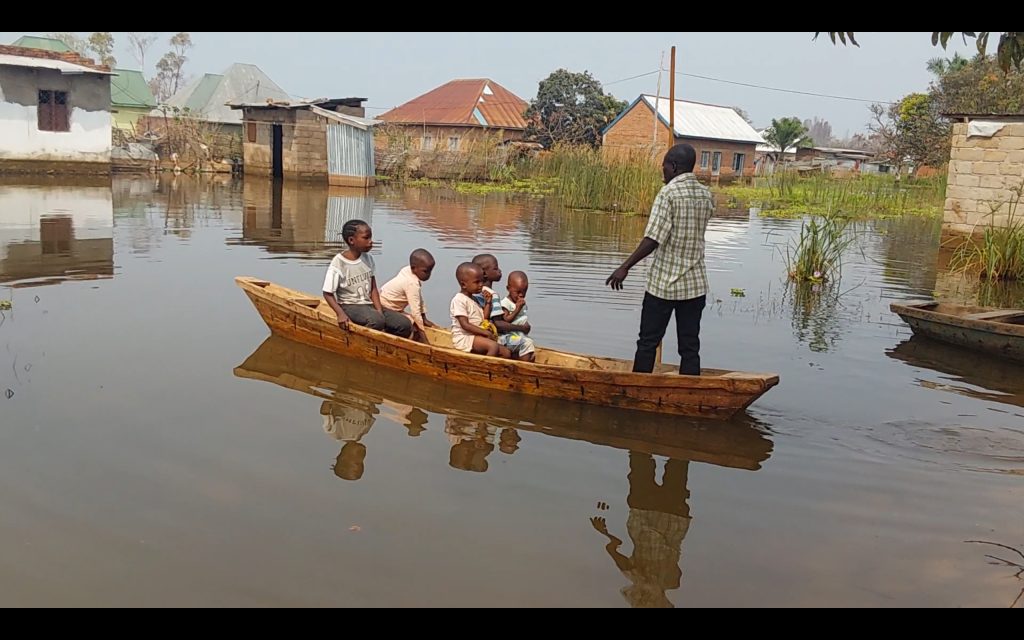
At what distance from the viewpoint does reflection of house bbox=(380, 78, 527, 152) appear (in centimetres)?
4181

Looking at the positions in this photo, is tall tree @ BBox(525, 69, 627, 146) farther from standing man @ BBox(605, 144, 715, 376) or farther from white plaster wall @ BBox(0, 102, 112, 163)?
standing man @ BBox(605, 144, 715, 376)

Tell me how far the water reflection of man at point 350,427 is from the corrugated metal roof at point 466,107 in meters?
36.9

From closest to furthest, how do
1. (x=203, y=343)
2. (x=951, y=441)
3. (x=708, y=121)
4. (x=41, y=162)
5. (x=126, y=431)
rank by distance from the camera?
(x=126, y=431)
(x=951, y=441)
(x=203, y=343)
(x=41, y=162)
(x=708, y=121)

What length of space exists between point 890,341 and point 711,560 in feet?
18.1

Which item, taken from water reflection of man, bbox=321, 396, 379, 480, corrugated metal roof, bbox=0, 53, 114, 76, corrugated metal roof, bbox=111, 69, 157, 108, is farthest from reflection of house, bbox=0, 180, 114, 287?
corrugated metal roof, bbox=111, 69, 157, 108

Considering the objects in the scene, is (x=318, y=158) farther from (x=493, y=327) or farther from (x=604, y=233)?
(x=493, y=327)

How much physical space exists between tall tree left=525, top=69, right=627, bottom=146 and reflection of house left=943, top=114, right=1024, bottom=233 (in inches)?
1016

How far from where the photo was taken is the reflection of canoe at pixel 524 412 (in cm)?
546

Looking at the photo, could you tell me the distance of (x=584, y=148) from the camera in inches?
1080

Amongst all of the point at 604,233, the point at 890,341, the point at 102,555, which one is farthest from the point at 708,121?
the point at 102,555

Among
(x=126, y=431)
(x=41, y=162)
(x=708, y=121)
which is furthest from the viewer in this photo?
(x=708, y=121)

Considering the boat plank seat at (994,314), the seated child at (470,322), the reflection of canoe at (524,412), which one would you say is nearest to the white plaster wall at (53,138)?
the reflection of canoe at (524,412)

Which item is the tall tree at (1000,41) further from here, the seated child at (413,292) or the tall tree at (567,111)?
the tall tree at (567,111)

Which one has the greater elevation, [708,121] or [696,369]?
[708,121]
